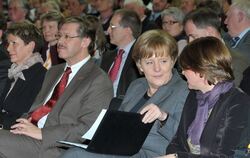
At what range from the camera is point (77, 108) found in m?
4.57

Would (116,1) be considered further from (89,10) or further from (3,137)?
(3,137)

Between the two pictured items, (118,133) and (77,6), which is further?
(77,6)

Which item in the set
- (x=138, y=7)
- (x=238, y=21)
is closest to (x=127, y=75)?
(x=238, y=21)

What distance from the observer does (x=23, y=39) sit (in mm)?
5488

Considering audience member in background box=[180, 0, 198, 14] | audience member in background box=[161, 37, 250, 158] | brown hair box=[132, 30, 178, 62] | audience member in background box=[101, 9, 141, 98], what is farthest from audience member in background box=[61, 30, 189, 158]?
audience member in background box=[180, 0, 198, 14]

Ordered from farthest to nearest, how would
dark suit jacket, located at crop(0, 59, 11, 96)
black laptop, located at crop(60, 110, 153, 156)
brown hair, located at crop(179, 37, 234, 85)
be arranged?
1. dark suit jacket, located at crop(0, 59, 11, 96)
2. black laptop, located at crop(60, 110, 153, 156)
3. brown hair, located at crop(179, 37, 234, 85)

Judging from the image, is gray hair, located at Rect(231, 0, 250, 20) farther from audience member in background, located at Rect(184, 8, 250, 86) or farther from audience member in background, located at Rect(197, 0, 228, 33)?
audience member in background, located at Rect(197, 0, 228, 33)

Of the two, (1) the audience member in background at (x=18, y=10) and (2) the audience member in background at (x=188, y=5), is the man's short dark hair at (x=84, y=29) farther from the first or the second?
(1) the audience member in background at (x=18, y=10)

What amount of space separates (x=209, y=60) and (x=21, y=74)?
238 centimetres

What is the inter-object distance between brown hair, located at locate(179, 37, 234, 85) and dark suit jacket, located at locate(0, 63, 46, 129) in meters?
2.18

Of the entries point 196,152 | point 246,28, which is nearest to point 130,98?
point 196,152

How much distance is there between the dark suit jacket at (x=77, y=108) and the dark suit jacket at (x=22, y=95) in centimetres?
64

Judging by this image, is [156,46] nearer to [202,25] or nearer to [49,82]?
[202,25]

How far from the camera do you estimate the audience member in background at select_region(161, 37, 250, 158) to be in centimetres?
329
